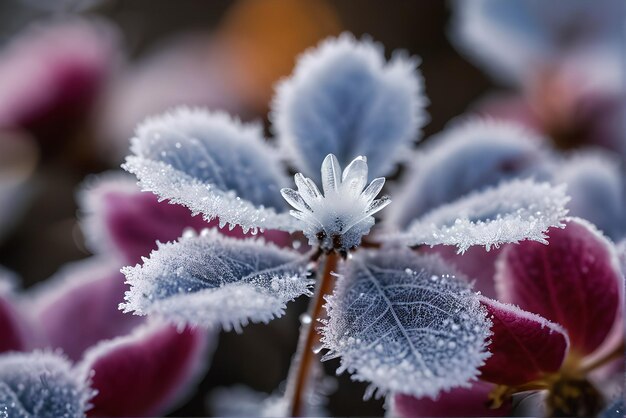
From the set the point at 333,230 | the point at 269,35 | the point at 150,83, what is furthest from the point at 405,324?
the point at 269,35

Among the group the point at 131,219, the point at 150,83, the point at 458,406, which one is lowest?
the point at 458,406

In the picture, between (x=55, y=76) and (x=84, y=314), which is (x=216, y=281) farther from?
(x=55, y=76)

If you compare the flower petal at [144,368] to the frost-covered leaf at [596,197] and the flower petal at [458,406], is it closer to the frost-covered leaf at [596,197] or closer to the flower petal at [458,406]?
the flower petal at [458,406]

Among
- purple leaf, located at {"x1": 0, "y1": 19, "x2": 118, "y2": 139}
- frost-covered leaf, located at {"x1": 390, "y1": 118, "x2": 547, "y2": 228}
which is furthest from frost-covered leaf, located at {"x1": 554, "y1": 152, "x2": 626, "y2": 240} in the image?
purple leaf, located at {"x1": 0, "y1": 19, "x2": 118, "y2": 139}

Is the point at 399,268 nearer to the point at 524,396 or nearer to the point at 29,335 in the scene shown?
the point at 524,396

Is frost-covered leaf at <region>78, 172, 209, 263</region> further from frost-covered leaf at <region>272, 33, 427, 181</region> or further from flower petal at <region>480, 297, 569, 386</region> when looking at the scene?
flower petal at <region>480, 297, 569, 386</region>

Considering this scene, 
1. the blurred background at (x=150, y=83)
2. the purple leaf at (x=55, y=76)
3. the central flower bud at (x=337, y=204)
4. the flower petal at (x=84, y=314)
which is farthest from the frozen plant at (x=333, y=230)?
the purple leaf at (x=55, y=76)
